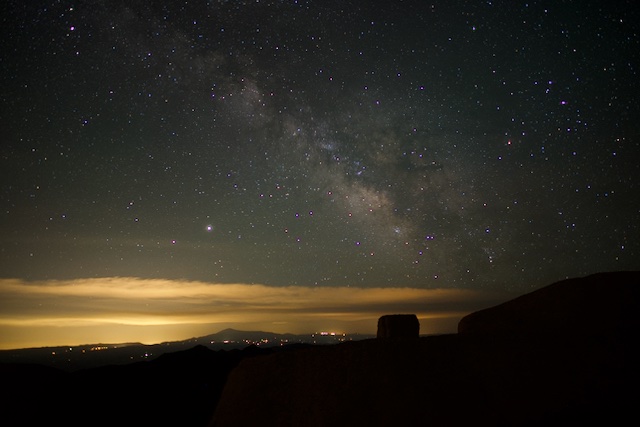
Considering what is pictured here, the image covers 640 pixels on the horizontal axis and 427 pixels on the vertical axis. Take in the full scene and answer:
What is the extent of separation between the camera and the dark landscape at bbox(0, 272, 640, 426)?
8438 millimetres

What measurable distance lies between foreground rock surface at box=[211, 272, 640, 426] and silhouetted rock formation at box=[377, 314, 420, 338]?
5.10 metres

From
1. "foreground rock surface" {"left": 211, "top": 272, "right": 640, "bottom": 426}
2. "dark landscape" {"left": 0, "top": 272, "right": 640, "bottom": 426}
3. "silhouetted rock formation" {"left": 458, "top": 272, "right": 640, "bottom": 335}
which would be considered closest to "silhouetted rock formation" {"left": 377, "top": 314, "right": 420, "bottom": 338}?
"dark landscape" {"left": 0, "top": 272, "right": 640, "bottom": 426}

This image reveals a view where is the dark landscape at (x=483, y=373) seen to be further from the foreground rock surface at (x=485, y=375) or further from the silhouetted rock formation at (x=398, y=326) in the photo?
the silhouetted rock formation at (x=398, y=326)

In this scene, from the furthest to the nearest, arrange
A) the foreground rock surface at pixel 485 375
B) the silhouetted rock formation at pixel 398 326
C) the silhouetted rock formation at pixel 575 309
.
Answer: the silhouetted rock formation at pixel 398 326, the silhouetted rock formation at pixel 575 309, the foreground rock surface at pixel 485 375

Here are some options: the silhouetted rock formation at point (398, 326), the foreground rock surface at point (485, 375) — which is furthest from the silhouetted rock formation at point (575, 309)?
the silhouetted rock formation at point (398, 326)

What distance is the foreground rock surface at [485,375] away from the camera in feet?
27.6

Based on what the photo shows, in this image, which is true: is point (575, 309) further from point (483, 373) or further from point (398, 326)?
point (398, 326)

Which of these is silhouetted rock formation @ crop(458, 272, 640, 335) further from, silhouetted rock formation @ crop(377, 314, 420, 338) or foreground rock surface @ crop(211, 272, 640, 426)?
silhouetted rock formation @ crop(377, 314, 420, 338)

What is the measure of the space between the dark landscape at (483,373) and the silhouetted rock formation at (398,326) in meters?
3.67

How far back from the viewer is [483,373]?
30.1 ft

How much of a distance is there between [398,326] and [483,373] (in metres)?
7.49

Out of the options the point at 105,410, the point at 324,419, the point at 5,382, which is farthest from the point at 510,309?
the point at 105,410

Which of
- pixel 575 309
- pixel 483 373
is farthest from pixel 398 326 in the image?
pixel 483 373

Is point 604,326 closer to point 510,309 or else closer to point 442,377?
point 510,309
